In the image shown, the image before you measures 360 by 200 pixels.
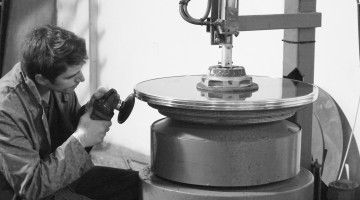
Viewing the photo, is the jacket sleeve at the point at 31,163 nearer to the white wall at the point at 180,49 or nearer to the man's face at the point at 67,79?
the man's face at the point at 67,79

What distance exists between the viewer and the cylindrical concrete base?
1.71 metres

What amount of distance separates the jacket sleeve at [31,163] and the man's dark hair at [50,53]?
0.70ft

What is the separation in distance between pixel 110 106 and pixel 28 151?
0.30m

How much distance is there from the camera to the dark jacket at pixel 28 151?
6.44 ft

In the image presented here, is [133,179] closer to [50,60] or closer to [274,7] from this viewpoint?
[50,60]

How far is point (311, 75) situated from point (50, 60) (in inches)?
35.7

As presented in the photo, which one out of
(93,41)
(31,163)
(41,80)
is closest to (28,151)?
(31,163)

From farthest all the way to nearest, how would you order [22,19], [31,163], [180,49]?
1. [22,19]
2. [180,49]
3. [31,163]

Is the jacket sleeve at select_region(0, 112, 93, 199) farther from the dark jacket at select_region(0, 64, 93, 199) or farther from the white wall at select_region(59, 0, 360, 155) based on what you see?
the white wall at select_region(59, 0, 360, 155)

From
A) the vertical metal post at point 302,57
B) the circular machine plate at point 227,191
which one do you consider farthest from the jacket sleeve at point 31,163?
the vertical metal post at point 302,57

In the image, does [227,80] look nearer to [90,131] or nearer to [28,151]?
[90,131]

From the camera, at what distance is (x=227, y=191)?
5.68 ft

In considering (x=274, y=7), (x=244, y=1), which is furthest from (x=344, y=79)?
(x=244, y=1)

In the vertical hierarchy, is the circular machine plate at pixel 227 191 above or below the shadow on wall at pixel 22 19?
below
